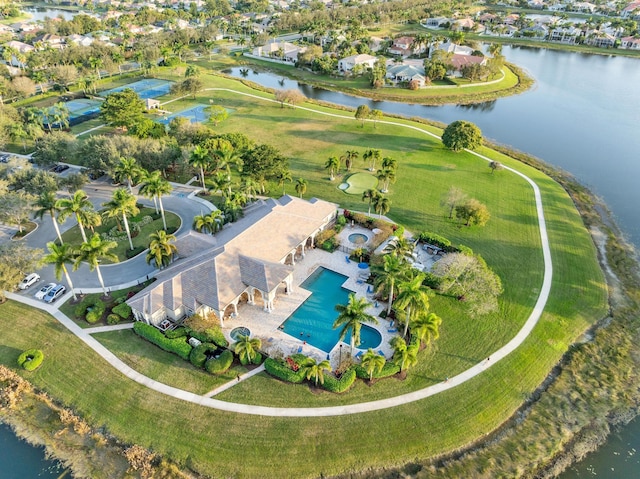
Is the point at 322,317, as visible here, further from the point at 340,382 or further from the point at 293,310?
the point at 340,382

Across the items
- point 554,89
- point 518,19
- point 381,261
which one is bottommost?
point 381,261

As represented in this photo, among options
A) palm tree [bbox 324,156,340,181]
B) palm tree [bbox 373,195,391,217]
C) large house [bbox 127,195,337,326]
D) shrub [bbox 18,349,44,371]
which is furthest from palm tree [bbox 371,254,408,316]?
shrub [bbox 18,349,44,371]

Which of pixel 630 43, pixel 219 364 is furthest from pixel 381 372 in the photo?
pixel 630 43

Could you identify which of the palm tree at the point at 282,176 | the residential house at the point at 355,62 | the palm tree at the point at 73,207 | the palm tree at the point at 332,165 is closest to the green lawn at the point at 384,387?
the palm tree at the point at 73,207

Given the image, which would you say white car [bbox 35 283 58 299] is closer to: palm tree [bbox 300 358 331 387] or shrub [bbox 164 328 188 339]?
shrub [bbox 164 328 188 339]

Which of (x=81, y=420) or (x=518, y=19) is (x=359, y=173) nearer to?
(x=81, y=420)

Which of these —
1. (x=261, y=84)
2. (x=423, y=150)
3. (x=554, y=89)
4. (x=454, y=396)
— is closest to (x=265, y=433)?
(x=454, y=396)
